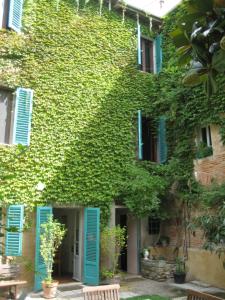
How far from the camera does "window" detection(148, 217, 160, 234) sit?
10904mm

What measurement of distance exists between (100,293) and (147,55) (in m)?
9.75

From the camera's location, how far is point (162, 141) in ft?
36.6

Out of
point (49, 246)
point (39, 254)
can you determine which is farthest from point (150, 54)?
point (39, 254)

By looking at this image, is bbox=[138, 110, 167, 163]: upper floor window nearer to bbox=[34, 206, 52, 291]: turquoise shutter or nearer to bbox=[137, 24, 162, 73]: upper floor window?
bbox=[137, 24, 162, 73]: upper floor window

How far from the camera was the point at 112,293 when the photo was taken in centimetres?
430

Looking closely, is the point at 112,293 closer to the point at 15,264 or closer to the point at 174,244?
the point at 15,264

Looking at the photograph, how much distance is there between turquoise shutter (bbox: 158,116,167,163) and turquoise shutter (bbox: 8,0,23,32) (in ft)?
17.0

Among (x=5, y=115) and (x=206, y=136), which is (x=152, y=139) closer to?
(x=206, y=136)

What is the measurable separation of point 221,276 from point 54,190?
4.80m

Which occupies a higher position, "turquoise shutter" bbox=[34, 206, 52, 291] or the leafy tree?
the leafy tree

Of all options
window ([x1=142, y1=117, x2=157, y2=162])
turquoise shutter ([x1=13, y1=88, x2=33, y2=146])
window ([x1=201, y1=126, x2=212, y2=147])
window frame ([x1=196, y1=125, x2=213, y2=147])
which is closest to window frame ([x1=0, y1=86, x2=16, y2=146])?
turquoise shutter ([x1=13, y1=88, x2=33, y2=146])

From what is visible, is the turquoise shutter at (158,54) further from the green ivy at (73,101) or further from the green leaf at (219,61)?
the green leaf at (219,61)

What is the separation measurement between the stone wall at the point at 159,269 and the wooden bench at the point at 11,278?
12.4ft

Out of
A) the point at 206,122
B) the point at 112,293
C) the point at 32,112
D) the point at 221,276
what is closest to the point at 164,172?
the point at 206,122
